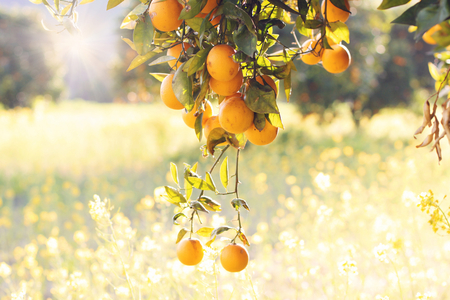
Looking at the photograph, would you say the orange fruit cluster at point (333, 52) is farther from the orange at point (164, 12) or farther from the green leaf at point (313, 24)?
the orange at point (164, 12)

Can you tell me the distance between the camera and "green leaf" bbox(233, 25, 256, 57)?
1.33 feet

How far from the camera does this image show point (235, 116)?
1.47ft

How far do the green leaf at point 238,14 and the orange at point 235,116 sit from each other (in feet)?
0.31

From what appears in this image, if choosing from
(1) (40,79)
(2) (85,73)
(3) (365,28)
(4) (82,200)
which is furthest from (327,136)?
(2) (85,73)

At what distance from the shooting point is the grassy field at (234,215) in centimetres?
114

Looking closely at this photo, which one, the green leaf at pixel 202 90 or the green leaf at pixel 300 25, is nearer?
the green leaf at pixel 202 90

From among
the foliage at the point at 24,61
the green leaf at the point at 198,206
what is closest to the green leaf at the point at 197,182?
the green leaf at the point at 198,206

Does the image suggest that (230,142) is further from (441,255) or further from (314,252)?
(441,255)

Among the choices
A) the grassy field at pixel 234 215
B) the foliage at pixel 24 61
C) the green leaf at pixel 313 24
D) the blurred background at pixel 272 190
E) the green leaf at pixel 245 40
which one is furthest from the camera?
the foliage at pixel 24 61

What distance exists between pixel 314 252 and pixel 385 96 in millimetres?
4174

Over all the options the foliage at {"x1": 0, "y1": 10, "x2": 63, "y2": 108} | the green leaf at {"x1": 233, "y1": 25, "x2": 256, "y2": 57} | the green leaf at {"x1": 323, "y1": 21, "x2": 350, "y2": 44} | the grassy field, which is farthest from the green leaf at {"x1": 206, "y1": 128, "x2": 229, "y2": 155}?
the foliage at {"x1": 0, "y1": 10, "x2": 63, "y2": 108}

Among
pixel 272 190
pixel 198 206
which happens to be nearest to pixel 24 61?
pixel 272 190

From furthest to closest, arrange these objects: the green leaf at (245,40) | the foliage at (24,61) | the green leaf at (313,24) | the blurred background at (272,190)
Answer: the foliage at (24,61), the blurred background at (272,190), the green leaf at (313,24), the green leaf at (245,40)

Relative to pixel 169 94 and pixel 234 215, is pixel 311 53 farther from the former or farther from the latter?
pixel 234 215
